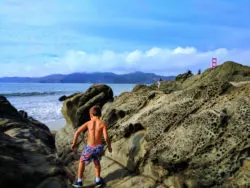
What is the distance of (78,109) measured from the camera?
41.1 ft

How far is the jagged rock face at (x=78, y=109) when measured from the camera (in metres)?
12.4

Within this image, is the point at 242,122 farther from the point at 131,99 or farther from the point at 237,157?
the point at 131,99

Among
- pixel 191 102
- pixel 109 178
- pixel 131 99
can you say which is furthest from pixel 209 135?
pixel 131 99

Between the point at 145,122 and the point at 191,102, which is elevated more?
the point at 191,102

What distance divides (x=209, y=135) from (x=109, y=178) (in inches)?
109

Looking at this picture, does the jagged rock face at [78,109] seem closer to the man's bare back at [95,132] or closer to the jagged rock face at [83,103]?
the jagged rock face at [83,103]

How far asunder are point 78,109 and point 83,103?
540 millimetres

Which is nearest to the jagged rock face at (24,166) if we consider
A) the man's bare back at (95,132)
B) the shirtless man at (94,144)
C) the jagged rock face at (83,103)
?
the shirtless man at (94,144)

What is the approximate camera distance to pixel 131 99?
1102cm

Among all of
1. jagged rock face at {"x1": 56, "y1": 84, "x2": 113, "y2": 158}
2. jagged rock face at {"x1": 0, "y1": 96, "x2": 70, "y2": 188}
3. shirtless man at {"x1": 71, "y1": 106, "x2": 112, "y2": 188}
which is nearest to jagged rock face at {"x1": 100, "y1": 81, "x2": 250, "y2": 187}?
shirtless man at {"x1": 71, "y1": 106, "x2": 112, "y2": 188}

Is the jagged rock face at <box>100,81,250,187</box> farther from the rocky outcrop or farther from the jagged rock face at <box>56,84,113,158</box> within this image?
the jagged rock face at <box>56,84,113,158</box>

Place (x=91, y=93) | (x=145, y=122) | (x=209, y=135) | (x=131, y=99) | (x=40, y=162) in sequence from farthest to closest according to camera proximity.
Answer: (x=91, y=93), (x=131, y=99), (x=145, y=122), (x=40, y=162), (x=209, y=135)

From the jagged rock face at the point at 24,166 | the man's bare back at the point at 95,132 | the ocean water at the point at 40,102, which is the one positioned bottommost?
the ocean water at the point at 40,102

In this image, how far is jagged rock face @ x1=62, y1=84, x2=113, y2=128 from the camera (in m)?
12.5
